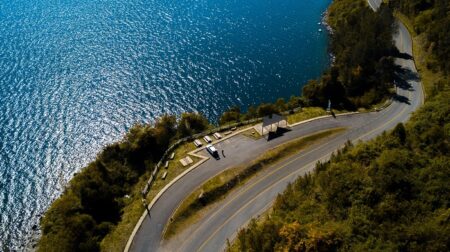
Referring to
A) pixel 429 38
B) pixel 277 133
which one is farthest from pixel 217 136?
pixel 429 38

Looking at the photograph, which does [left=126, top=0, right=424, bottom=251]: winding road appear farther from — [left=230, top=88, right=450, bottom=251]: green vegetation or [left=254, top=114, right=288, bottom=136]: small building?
[left=230, top=88, right=450, bottom=251]: green vegetation

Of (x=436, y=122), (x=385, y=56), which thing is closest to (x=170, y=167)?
(x=436, y=122)

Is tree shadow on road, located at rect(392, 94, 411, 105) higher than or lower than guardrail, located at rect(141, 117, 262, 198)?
lower

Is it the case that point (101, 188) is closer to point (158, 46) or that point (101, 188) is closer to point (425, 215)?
point (425, 215)

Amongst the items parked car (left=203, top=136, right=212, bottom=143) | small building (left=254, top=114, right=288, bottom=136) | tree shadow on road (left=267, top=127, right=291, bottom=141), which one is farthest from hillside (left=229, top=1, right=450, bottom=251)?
parked car (left=203, top=136, right=212, bottom=143)

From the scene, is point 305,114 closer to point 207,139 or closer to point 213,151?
point 207,139

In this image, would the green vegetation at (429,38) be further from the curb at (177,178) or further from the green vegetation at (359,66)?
the curb at (177,178)

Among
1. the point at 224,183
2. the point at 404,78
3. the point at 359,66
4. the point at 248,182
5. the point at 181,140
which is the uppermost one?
the point at 181,140
